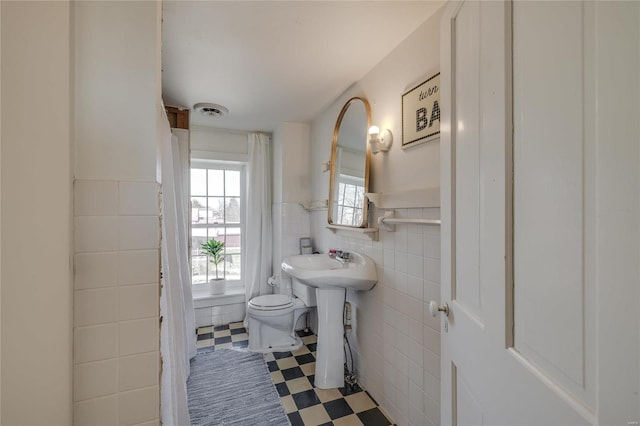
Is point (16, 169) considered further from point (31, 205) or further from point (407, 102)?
point (407, 102)

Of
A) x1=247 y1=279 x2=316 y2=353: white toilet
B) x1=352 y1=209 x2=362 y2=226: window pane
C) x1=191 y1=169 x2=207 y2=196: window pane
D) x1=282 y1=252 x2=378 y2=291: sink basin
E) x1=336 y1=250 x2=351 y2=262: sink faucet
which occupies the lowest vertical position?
x1=247 y1=279 x2=316 y2=353: white toilet

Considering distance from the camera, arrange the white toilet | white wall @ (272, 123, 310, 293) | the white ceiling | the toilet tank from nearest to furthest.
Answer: the white ceiling < the white toilet < the toilet tank < white wall @ (272, 123, 310, 293)

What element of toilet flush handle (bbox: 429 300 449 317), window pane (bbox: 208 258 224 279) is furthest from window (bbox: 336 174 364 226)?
window pane (bbox: 208 258 224 279)

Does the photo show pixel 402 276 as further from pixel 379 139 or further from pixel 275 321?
pixel 275 321

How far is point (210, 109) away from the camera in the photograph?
2.39m

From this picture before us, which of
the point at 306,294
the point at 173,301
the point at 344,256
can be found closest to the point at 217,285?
the point at 306,294

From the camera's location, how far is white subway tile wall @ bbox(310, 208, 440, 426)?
1291mm

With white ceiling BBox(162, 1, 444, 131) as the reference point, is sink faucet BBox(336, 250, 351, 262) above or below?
below

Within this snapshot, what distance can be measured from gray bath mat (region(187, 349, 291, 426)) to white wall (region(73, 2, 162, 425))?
35.7 inches

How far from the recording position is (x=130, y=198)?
0.86 m

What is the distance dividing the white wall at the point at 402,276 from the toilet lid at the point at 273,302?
0.70m

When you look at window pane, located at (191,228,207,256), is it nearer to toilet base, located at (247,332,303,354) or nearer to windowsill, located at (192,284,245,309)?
windowsill, located at (192,284,245,309)

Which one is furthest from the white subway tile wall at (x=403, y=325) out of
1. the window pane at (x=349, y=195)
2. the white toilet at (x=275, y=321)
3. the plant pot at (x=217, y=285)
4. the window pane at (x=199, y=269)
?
the window pane at (x=199, y=269)

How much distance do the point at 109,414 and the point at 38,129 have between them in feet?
2.88
